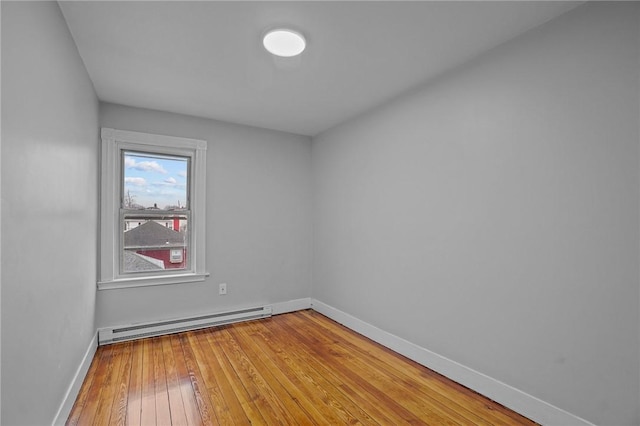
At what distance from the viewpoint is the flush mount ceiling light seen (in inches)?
80.2

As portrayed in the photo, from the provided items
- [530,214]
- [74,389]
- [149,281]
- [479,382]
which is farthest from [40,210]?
[479,382]

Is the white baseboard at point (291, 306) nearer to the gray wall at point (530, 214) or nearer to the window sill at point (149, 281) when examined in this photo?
the window sill at point (149, 281)

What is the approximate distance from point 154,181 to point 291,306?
7.57ft

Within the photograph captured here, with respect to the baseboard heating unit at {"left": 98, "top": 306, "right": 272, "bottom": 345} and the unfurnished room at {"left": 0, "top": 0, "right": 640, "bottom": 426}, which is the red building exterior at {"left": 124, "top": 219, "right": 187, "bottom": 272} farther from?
the baseboard heating unit at {"left": 98, "top": 306, "right": 272, "bottom": 345}

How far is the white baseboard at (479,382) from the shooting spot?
187 centimetres

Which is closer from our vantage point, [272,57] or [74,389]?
[74,389]

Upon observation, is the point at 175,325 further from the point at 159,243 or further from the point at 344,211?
the point at 344,211

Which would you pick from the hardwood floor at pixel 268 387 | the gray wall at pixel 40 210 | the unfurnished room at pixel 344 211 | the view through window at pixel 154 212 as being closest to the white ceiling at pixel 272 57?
the unfurnished room at pixel 344 211

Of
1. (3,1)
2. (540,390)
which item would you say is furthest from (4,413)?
(540,390)

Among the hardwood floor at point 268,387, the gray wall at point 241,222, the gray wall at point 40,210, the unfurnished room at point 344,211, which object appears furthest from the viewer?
the gray wall at point 241,222

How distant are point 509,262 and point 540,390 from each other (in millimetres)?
788

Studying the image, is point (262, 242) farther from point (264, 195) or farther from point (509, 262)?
point (509, 262)

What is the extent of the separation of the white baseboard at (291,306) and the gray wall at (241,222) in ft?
0.21

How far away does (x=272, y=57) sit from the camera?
7.71ft
